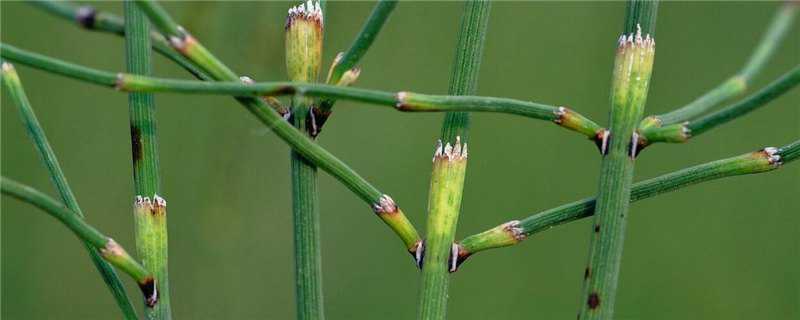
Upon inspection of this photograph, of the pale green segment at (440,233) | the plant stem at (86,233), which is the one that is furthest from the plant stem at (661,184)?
the plant stem at (86,233)

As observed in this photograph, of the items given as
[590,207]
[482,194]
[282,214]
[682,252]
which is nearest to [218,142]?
[282,214]

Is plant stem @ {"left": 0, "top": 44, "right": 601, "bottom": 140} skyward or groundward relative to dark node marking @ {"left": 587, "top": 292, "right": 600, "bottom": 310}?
skyward

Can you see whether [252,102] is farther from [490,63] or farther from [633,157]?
[490,63]

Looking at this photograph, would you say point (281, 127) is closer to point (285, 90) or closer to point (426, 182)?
point (285, 90)

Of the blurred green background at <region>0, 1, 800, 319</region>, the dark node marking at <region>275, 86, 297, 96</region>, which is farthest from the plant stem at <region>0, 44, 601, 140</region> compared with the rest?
the blurred green background at <region>0, 1, 800, 319</region>

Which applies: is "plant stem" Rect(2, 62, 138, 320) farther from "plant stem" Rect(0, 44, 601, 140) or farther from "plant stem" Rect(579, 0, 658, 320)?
"plant stem" Rect(579, 0, 658, 320)

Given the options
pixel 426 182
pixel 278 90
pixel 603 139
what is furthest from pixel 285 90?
pixel 426 182
